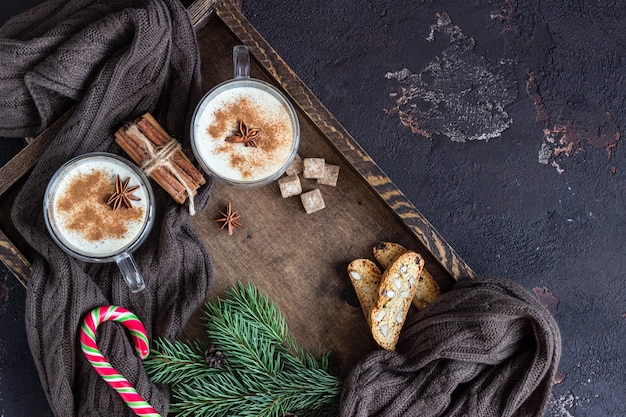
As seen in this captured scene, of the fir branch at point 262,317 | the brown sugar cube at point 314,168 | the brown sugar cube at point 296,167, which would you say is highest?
the brown sugar cube at point 296,167

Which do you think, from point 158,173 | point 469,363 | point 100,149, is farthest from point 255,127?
point 469,363

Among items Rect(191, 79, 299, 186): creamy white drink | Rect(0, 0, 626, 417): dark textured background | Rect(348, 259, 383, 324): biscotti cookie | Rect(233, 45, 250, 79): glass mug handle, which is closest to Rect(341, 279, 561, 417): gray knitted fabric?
Rect(348, 259, 383, 324): biscotti cookie

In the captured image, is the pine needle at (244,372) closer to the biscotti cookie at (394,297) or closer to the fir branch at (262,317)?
the fir branch at (262,317)

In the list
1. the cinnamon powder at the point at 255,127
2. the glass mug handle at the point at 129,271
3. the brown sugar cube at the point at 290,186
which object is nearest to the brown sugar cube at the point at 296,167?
the brown sugar cube at the point at 290,186

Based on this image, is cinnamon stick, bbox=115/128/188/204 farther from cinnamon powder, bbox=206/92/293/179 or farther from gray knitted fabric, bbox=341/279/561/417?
gray knitted fabric, bbox=341/279/561/417

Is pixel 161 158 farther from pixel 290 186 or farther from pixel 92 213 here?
pixel 290 186

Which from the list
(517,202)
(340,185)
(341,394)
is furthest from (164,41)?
(517,202)
